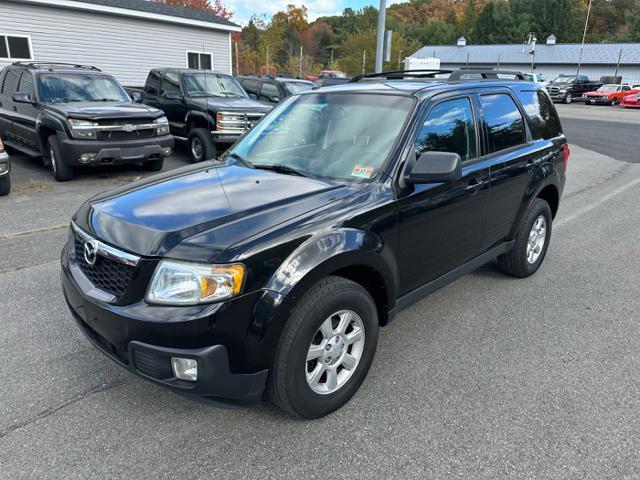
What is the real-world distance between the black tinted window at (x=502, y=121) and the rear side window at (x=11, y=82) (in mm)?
9098

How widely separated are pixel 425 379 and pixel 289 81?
37.0 ft

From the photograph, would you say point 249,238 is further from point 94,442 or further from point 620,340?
point 620,340

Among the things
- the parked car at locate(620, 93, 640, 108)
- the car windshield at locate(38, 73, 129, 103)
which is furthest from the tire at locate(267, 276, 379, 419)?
the parked car at locate(620, 93, 640, 108)

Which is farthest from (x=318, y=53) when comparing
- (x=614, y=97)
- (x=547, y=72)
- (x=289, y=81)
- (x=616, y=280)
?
(x=616, y=280)

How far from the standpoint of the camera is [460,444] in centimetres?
253

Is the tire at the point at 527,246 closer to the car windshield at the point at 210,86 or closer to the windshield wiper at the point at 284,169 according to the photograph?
the windshield wiper at the point at 284,169

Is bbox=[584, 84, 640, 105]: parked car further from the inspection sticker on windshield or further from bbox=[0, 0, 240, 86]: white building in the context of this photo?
the inspection sticker on windshield

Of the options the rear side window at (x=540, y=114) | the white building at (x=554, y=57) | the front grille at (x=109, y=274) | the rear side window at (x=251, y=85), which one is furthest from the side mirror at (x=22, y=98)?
the white building at (x=554, y=57)

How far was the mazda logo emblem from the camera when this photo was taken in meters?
2.60

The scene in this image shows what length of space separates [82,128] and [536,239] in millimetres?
6855

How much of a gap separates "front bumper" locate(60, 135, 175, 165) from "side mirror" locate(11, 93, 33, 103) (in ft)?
4.86

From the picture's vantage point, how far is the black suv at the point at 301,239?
89.4 inches

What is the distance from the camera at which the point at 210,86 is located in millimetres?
10875

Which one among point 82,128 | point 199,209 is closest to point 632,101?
point 82,128
